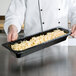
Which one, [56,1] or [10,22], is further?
[56,1]

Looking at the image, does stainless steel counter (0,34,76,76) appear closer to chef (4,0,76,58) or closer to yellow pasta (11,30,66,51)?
yellow pasta (11,30,66,51)

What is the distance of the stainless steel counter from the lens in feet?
3.68

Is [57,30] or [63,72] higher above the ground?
[57,30]

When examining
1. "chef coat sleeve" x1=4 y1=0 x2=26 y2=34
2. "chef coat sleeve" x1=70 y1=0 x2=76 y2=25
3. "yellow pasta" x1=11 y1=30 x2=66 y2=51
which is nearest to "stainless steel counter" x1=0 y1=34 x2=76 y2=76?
"yellow pasta" x1=11 y1=30 x2=66 y2=51

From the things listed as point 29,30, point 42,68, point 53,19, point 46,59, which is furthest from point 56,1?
point 42,68

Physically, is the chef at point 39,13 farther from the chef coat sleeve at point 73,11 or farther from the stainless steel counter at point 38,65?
the stainless steel counter at point 38,65

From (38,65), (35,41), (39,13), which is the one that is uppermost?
(39,13)

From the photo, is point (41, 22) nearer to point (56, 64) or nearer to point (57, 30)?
point (57, 30)

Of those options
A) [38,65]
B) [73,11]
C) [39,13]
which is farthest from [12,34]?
[73,11]

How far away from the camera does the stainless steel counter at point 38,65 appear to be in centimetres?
112

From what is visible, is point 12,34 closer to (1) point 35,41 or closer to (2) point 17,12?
(1) point 35,41

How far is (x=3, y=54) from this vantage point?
1.44 meters

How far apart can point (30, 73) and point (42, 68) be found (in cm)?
10

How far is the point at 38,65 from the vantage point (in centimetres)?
124
